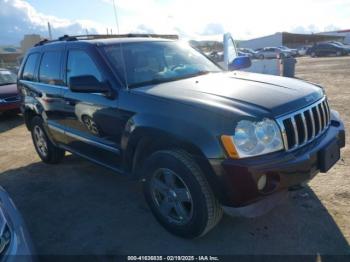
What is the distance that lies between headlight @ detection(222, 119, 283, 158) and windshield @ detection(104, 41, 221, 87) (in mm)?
1314

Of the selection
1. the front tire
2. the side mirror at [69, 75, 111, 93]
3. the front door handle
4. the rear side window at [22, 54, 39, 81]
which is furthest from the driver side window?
the rear side window at [22, 54, 39, 81]

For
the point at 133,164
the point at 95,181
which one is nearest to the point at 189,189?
the point at 133,164

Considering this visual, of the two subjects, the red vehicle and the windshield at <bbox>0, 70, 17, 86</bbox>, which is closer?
the red vehicle

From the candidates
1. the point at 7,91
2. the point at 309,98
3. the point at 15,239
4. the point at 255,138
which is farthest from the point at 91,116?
the point at 7,91

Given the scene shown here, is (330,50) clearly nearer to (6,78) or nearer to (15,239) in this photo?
(6,78)

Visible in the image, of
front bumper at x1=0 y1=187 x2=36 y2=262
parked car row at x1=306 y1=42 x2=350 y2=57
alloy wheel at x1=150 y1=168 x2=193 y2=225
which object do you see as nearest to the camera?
front bumper at x1=0 y1=187 x2=36 y2=262

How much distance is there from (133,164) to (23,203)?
1.78m

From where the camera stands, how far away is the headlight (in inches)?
102

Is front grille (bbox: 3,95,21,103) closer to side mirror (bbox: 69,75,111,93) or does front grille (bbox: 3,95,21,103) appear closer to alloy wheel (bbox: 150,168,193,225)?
side mirror (bbox: 69,75,111,93)

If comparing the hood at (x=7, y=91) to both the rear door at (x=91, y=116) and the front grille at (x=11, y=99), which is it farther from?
the rear door at (x=91, y=116)

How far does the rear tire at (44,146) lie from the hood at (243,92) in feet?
8.94

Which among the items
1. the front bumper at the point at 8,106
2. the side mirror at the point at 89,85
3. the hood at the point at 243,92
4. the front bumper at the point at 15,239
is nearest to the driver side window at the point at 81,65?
the side mirror at the point at 89,85

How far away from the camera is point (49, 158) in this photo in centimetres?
560

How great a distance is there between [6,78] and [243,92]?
32.4ft
